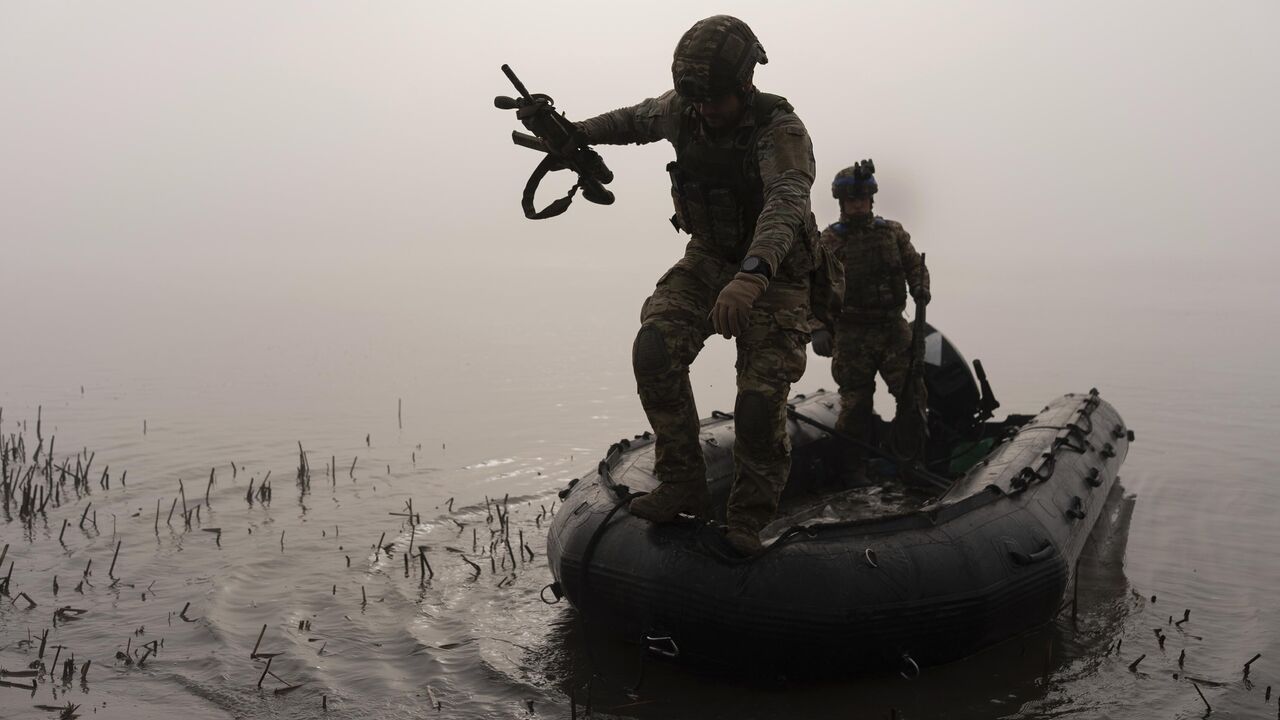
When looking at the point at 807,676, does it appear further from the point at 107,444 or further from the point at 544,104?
the point at 107,444

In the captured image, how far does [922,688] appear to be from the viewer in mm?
4566

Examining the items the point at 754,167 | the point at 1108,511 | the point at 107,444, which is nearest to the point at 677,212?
the point at 754,167

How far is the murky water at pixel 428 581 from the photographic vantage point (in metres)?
4.55

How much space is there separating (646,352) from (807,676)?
5.18 ft

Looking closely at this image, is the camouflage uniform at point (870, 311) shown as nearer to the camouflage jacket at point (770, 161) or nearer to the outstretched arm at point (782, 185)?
the camouflage jacket at point (770, 161)

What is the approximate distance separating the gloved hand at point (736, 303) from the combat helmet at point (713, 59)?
0.93 m

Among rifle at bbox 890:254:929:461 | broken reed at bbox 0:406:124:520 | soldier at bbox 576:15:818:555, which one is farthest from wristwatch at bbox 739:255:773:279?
broken reed at bbox 0:406:124:520

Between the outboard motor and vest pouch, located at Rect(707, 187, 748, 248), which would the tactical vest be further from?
vest pouch, located at Rect(707, 187, 748, 248)

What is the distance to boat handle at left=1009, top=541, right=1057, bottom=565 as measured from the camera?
188 inches

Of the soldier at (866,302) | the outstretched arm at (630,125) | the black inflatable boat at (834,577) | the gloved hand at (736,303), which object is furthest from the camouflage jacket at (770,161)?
the soldier at (866,302)

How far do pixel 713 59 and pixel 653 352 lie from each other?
51.1 inches

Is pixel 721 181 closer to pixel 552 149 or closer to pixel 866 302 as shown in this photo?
pixel 552 149

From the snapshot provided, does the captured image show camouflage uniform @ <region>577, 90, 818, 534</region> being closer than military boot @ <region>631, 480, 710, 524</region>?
Yes

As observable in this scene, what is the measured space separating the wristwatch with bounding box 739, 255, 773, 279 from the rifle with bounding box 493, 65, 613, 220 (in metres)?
1.30
